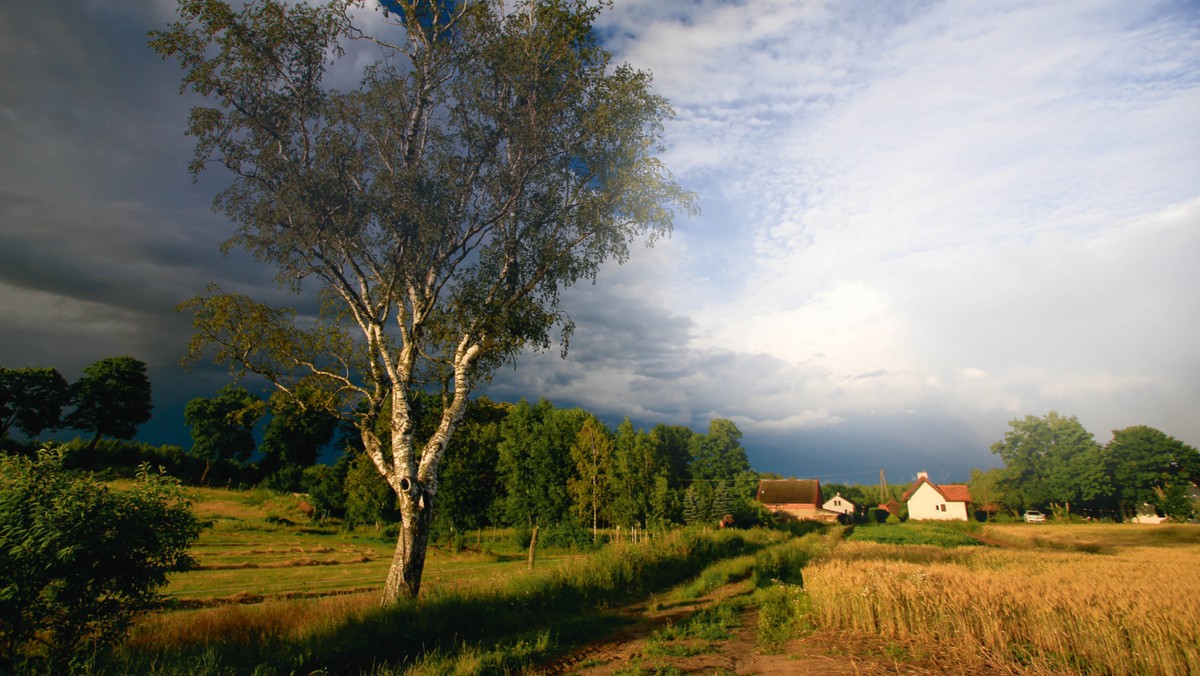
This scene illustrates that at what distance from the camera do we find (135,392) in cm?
5578

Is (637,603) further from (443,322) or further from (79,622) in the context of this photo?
(79,622)

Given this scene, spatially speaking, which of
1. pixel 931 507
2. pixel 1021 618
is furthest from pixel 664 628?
pixel 931 507

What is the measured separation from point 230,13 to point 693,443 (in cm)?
7940

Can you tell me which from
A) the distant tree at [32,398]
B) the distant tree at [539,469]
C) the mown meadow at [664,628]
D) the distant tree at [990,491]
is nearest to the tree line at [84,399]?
the distant tree at [32,398]

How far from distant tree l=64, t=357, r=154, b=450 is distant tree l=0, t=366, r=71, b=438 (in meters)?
1.26

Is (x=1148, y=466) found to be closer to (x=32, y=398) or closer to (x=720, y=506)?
(x=720, y=506)

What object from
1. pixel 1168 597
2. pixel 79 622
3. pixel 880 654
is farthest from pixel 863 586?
pixel 79 622

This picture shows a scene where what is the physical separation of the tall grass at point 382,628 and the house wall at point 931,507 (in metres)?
83.7

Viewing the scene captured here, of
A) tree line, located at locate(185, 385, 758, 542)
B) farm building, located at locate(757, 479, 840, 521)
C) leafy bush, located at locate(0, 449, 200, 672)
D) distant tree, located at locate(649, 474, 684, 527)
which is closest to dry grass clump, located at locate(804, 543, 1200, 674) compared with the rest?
tree line, located at locate(185, 385, 758, 542)

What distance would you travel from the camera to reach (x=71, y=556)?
6.51 meters

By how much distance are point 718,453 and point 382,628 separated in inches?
2955

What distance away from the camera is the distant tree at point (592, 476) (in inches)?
1524

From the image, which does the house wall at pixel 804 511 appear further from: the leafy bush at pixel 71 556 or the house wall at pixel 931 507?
the leafy bush at pixel 71 556

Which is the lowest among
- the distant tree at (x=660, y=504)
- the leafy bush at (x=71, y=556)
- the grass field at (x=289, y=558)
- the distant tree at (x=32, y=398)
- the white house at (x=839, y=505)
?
the white house at (x=839, y=505)
